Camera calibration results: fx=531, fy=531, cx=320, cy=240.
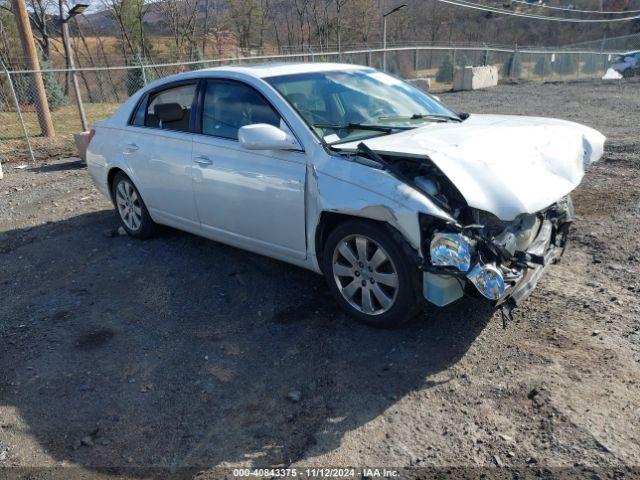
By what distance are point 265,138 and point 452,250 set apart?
1528mm

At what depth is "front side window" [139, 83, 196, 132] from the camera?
15.9 feet

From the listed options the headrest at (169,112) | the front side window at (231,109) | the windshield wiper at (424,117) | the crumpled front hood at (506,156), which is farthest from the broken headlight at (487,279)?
the headrest at (169,112)

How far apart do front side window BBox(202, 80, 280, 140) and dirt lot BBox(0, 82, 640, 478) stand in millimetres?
1294

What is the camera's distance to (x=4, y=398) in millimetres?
3283

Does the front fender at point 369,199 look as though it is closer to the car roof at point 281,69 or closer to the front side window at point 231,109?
the front side window at point 231,109

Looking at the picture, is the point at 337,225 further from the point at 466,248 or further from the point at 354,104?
the point at 354,104

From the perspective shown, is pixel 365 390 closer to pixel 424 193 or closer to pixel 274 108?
pixel 424 193

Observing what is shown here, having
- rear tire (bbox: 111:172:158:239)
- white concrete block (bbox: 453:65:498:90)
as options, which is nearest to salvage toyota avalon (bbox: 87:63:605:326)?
rear tire (bbox: 111:172:158:239)

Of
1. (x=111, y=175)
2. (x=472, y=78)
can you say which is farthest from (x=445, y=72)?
(x=111, y=175)

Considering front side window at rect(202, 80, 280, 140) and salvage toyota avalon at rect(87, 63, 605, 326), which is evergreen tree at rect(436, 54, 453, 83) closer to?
salvage toyota avalon at rect(87, 63, 605, 326)

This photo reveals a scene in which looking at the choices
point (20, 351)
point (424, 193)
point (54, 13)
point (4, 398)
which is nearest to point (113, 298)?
point (20, 351)

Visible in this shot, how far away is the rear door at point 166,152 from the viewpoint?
477 cm

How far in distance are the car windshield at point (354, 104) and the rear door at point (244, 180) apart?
255mm

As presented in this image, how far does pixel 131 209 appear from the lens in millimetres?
5738
